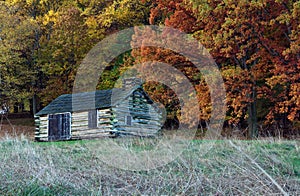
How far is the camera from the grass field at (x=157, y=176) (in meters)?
6.77

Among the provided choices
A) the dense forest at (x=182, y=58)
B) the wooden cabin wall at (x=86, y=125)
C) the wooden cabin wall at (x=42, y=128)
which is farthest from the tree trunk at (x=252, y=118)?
the wooden cabin wall at (x=42, y=128)

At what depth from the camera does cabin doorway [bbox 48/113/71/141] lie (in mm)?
20359

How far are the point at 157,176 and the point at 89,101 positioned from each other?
517 inches

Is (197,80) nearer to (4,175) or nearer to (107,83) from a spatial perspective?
(107,83)

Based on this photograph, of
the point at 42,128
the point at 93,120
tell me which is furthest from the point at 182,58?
the point at 42,128

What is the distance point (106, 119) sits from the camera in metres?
19.0

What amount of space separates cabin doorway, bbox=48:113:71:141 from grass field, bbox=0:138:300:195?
11.0 meters

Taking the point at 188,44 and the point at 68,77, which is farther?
the point at 68,77

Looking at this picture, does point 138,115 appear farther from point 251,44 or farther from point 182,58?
point 251,44

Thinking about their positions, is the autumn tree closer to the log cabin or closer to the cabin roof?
the log cabin

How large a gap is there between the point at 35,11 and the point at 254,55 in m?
22.6

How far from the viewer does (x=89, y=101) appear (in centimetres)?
2014

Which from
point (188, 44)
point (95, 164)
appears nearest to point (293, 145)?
point (95, 164)

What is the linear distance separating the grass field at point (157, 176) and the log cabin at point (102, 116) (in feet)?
31.7
